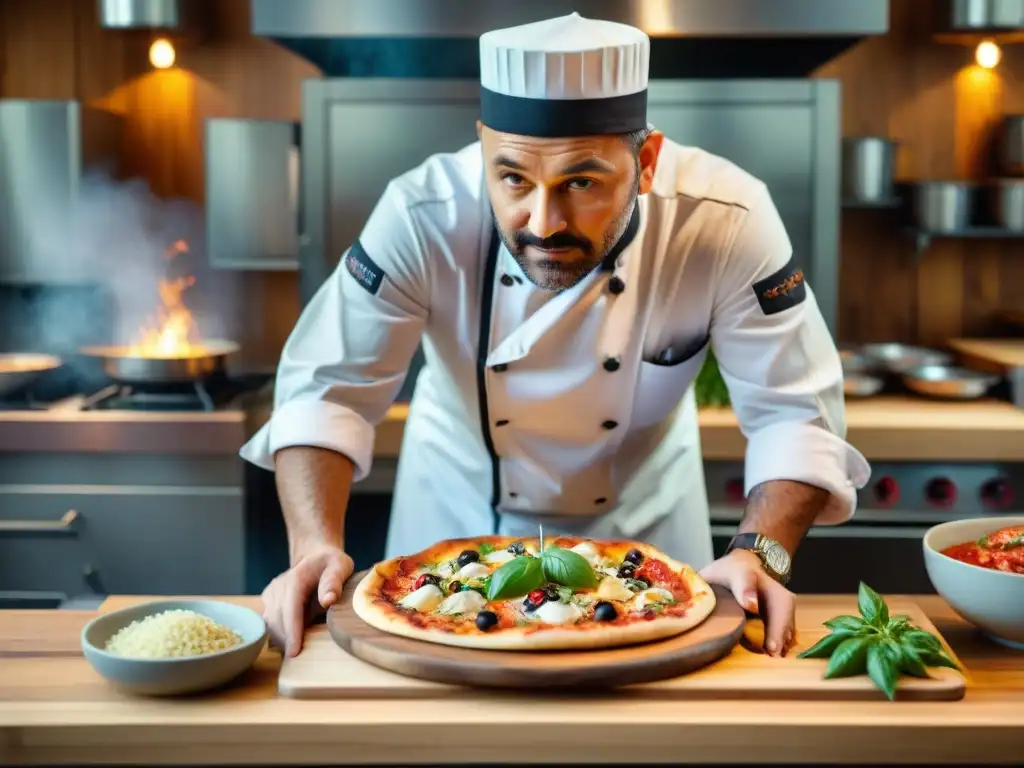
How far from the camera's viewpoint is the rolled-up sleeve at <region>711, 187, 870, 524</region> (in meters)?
1.93

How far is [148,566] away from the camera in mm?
3053

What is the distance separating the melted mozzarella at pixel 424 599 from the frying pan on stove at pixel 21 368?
188cm

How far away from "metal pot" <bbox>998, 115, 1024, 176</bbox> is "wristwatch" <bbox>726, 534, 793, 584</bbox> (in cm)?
212

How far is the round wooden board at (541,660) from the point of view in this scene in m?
1.39

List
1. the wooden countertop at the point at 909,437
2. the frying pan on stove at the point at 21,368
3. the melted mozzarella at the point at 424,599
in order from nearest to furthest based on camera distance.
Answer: the melted mozzarella at the point at 424,599
the wooden countertop at the point at 909,437
the frying pan on stove at the point at 21,368

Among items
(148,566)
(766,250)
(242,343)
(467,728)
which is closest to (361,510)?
(148,566)

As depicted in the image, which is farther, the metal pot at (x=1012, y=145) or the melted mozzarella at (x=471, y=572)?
the metal pot at (x=1012, y=145)

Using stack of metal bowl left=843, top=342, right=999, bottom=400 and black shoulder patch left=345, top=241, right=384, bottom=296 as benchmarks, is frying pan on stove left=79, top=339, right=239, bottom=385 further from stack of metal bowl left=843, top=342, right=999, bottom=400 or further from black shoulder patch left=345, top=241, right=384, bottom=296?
stack of metal bowl left=843, top=342, right=999, bottom=400

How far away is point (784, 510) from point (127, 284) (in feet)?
7.80

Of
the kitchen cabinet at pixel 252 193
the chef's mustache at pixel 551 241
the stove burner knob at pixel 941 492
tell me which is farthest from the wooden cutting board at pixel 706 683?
the kitchen cabinet at pixel 252 193

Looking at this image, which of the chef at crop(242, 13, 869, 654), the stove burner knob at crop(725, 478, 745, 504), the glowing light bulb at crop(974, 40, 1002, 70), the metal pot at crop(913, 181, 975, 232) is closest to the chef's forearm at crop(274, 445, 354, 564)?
the chef at crop(242, 13, 869, 654)

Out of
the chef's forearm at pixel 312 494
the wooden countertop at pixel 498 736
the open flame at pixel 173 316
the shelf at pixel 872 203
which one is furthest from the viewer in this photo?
the open flame at pixel 173 316

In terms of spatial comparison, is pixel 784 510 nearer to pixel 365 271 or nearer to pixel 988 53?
pixel 365 271

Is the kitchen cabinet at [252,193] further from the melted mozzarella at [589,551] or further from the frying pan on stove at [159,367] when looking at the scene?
the melted mozzarella at [589,551]
